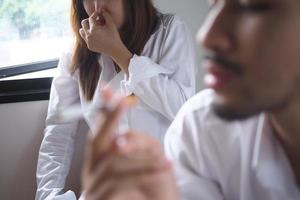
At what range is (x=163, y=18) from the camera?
3.95 feet

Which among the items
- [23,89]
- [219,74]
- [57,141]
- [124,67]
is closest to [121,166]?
[219,74]

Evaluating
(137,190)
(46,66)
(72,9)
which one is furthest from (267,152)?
(46,66)

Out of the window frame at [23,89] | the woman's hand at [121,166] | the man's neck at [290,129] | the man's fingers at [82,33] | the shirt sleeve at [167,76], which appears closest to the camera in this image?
the woman's hand at [121,166]

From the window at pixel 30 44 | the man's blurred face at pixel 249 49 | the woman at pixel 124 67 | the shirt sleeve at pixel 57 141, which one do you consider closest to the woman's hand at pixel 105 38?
the woman at pixel 124 67

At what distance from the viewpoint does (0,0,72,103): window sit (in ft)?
4.68

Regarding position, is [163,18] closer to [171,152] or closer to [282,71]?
[171,152]

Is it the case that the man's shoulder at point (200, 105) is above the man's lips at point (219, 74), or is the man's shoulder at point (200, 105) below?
below

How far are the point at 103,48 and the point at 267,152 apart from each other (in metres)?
0.56

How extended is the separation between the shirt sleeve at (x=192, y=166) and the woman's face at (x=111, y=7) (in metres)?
0.47

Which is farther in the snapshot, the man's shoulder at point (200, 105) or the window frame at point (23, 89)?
the window frame at point (23, 89)

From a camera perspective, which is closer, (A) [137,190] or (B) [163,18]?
(A) [137,190]

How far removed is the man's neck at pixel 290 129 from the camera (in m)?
0.68

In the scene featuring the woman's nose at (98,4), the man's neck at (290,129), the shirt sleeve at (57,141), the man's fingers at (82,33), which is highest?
the woman's nose at (98,4)

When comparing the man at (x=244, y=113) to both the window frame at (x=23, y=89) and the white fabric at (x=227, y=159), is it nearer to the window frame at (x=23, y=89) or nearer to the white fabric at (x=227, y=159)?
the white fabric at (x=227, y=159)
